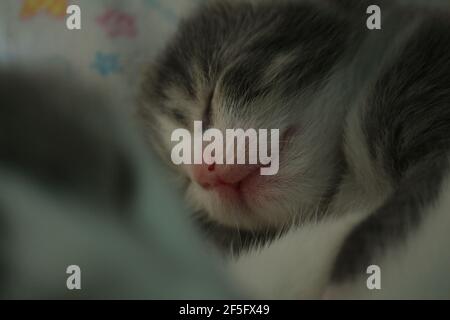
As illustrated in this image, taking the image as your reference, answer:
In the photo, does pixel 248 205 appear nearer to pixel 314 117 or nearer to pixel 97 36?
pixel 314 117

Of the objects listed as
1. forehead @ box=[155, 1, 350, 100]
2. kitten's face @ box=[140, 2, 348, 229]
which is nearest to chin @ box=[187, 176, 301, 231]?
kitten's face @ box=[140, 2, 348, 229]

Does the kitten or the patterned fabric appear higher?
the patterned fabric

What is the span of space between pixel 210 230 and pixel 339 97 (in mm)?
264

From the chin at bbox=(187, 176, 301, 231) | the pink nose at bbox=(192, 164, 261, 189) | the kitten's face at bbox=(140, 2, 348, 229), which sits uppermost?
the kitten's face at bbox=(140, 2, 348, 229)

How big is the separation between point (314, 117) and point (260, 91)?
9 cm

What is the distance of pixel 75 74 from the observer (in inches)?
32.4

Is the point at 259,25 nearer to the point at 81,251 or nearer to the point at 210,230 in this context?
the point at 210,230

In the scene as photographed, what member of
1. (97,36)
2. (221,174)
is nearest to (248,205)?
(221,174)

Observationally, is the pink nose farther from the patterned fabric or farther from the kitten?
the patterned fabric

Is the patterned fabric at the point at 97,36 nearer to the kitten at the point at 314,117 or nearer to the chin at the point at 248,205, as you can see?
the kitten at the point at 314,117

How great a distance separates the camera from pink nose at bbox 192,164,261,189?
2.67 feet

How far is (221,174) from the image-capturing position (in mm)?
817

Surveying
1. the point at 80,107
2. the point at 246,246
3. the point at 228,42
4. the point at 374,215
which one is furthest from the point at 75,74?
the point at 374,215
